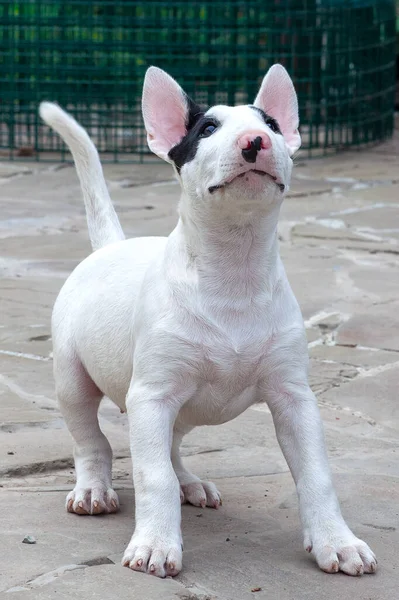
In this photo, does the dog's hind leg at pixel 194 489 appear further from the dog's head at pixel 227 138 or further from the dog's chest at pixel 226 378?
the dog's head at pixel 227 138

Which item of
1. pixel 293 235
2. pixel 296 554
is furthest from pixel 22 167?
pixel 296 554

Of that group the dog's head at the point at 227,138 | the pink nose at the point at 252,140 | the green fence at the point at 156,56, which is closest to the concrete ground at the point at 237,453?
the dog's head at the point at 227,138

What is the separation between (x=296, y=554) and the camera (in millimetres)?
2871

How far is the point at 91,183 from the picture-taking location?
12.4 ft

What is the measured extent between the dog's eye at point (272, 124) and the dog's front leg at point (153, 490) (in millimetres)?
747

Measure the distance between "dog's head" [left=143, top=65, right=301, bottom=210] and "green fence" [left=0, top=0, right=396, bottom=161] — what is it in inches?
273

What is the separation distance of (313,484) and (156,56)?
772 centimetres

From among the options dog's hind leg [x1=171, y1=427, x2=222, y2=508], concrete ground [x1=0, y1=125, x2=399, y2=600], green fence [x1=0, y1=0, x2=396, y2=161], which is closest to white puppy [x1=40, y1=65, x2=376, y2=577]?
concrete ground [x1=0, y1=125, x2=399, y2=600]

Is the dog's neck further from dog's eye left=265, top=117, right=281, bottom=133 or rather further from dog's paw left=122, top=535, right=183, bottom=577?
dog's paw left=122, top=535, right=183, bottom=577

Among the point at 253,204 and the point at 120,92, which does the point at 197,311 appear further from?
the point at 120,92

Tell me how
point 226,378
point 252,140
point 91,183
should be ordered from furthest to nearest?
point 91,183 → point 226,378 → point 252,140

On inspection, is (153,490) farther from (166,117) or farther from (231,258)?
(166,117)

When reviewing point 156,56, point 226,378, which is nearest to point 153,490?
point 226,378

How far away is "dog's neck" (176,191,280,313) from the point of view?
284 cm
